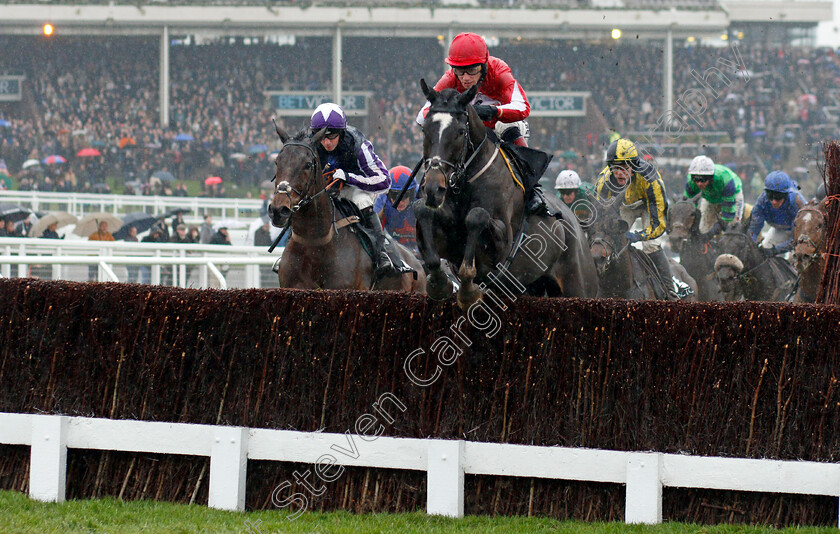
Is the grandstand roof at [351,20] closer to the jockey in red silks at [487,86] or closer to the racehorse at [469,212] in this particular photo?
the jockey in red silks at [487,86]

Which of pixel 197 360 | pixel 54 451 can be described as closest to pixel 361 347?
pixel 197 360

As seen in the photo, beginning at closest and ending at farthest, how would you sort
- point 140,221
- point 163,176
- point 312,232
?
point 312,232 → point 140,221 → point 163,176

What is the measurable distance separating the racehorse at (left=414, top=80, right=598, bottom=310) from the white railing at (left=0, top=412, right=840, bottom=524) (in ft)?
2.60

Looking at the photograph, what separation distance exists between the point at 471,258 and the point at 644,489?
151 centimetres

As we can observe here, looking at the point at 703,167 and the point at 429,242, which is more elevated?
the point at 703,167

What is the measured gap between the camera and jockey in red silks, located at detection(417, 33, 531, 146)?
6113 mm

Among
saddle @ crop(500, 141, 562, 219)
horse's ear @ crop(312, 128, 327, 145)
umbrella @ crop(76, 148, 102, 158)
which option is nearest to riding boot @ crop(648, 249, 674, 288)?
saddle @ crop(500, 141, 562, 219)

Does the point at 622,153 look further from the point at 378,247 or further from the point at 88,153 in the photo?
the point at 88,153

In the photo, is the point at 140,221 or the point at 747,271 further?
the point at 140,221

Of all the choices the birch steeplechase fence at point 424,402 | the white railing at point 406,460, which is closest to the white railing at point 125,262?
the birch steeplechase fence at point 424,402

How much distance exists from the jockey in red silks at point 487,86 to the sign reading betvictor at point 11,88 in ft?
97.3

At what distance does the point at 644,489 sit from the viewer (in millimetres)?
4758

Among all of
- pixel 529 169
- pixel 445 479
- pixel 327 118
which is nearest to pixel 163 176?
pixel 327 118

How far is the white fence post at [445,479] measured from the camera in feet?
16.2
